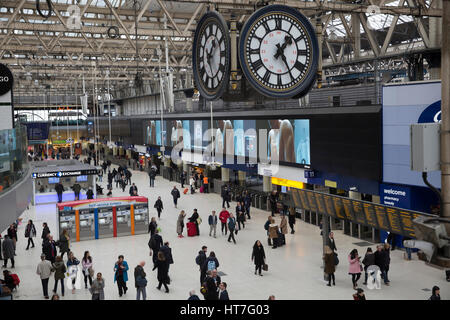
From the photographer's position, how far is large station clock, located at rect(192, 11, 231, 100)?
4.53 metres

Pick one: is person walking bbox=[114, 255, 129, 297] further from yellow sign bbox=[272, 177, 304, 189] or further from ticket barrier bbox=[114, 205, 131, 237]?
yellow sign bbox=[272, 177, 304, 189]

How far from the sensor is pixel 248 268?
1406cm

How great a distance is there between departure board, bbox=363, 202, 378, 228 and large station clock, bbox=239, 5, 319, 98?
27.9ft

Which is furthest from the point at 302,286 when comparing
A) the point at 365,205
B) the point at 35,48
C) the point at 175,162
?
the point at 175,162

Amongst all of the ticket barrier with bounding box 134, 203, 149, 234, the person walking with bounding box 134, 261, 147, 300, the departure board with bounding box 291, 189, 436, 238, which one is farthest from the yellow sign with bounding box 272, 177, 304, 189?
the person walking with bounding box 134, 261, 147, 300

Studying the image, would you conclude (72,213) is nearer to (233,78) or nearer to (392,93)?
(392,93)

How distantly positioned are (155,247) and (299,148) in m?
8.07

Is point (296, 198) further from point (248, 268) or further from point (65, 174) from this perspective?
point (65, 174)

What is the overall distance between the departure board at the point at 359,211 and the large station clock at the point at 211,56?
754 cm

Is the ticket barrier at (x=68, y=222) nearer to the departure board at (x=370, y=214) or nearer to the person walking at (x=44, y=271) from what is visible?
the person walking at (x=44, y=271)

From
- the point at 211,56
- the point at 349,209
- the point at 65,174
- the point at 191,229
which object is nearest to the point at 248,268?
the point at 349,209

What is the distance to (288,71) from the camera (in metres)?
4.56

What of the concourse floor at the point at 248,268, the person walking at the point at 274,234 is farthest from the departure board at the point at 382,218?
the person walking at the point at 274,234

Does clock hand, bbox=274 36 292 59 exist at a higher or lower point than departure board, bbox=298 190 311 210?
higher
